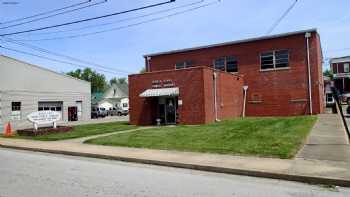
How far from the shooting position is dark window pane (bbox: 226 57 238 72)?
109 feet

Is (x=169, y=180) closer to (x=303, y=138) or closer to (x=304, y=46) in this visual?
(x=303, y=138)

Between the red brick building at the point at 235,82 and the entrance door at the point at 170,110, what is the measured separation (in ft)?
0.24

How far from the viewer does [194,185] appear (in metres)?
8.13

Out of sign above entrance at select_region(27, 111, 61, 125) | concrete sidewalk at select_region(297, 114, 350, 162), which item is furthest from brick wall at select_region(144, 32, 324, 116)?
sign above entrance at select_region(27, 111, 61, 125)

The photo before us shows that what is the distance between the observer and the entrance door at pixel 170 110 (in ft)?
85.7

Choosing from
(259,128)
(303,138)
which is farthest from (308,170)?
(259,128)

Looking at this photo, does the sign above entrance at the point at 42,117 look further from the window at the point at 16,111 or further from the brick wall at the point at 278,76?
the window at the point at 16,111

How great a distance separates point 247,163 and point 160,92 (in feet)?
52.2

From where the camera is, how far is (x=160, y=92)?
84.1 ft

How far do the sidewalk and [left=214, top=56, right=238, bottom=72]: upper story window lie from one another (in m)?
19.5

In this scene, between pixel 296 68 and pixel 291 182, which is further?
pixel 296 68

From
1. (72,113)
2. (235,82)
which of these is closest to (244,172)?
(235,82)

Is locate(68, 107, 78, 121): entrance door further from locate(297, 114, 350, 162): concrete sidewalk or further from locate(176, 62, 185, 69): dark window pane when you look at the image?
locate(297, 114, 350, 162): concrete sidewalk

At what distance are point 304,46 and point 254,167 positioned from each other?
22686 mm
